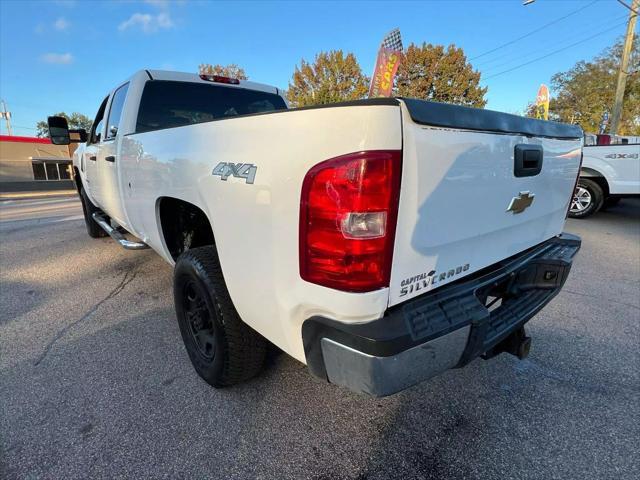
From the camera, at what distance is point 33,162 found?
2847cm

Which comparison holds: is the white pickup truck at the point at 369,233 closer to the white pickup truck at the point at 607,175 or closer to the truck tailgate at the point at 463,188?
the truck tailgate at the point at 463,188

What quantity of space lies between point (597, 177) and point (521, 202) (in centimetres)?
730

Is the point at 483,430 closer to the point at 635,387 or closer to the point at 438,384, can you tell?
the point at 438,384

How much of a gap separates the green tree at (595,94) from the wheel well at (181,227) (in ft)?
113

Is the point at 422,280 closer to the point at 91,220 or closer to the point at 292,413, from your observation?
the point at 292,413

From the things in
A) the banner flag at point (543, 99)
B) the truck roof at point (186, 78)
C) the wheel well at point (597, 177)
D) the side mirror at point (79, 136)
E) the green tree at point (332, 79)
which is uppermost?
the green tree at point (332, 79)

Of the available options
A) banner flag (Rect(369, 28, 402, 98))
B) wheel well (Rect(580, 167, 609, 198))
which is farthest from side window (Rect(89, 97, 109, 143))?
wheel well (Rect(580, 167, 609, 198))

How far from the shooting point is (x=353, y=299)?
1277mm

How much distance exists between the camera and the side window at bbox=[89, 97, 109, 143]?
168 inches

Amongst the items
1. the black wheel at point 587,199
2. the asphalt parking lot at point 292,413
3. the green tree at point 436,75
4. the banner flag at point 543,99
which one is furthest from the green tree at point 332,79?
the asphalt parking lot at point 292,413

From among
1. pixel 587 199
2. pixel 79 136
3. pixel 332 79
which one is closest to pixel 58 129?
pixel 79 136

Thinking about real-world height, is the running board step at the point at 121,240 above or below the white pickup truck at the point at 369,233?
below

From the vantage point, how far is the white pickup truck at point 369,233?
123cm

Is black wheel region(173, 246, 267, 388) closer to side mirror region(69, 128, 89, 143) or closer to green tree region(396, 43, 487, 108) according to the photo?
side mirror region(69, 128, 89, 143)
